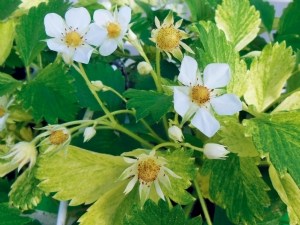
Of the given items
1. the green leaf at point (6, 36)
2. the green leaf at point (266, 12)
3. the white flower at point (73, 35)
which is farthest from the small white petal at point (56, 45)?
the green leaf at point (266, 12)

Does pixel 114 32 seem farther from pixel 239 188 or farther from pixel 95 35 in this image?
pixel 239 188

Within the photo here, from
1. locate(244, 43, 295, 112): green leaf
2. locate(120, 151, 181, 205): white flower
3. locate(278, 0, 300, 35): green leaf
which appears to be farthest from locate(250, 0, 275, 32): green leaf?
locate(120, 151, 181, 205): white flower

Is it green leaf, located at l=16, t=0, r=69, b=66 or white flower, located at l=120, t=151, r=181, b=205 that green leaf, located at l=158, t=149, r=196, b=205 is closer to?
white flower, located at l=120, t=151, r=181, b=205

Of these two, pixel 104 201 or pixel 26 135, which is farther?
pixel 26 135

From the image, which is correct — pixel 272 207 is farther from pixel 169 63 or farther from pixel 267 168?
pixel 169 63

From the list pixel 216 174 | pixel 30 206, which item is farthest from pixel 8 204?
pixel 216 174

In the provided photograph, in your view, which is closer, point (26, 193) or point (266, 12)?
point (26, 193)

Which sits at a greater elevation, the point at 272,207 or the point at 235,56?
the point at 235,56

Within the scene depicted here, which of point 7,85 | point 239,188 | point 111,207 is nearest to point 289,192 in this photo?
point 239,188
